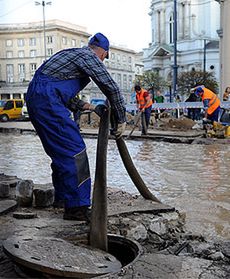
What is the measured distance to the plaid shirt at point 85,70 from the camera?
3.27 m

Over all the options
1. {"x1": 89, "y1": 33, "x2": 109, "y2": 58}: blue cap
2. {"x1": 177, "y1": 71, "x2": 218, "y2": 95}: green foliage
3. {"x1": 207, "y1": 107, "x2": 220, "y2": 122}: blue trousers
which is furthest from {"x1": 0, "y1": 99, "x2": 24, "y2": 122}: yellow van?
{"x1": 89, "y1": 33, "x2": 109, "y2": 58}: blue cap

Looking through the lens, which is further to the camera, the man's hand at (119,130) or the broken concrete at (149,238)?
the man's hand at (119,130)

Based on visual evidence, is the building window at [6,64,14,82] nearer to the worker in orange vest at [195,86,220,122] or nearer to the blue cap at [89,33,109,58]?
the worker in orange vest at [195,86,220,122]

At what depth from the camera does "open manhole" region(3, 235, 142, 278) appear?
7.83 ft

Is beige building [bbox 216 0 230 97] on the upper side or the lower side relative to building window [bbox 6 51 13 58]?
lower

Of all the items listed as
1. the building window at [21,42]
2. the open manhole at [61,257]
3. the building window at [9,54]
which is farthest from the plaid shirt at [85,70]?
the building window at [21,42]

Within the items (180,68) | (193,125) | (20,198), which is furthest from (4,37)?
(20,198)

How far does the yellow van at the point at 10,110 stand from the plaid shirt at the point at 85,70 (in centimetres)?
2766

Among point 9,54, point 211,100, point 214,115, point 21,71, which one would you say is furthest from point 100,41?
point 21,71

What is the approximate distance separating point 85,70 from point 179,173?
418 centimetres

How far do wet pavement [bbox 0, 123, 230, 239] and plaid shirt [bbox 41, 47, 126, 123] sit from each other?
4.87ft

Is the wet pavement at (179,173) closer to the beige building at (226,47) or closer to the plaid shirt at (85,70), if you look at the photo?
the plaid shirt at (85,70)

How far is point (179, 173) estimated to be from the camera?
715cm

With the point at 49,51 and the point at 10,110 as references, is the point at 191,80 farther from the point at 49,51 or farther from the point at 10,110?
the point at 49,51
